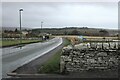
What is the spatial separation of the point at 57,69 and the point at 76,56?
100 cm

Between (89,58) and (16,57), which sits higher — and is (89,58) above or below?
above

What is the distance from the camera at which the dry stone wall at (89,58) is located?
1277 centimetres

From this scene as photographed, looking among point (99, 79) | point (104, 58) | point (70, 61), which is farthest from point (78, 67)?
point (99, 79)

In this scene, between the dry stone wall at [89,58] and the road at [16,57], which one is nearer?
the dry stone wall at [89,58]

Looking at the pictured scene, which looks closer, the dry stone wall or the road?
the dry stone wall

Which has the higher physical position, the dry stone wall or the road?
the dry stone wall

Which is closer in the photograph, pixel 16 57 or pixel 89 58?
pixel 89 58

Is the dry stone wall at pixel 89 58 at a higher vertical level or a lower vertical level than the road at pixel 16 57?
higher

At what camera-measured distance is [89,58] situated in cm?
1290

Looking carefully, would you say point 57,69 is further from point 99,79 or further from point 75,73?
point 99,79

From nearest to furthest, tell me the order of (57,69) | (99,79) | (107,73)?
1. (99,79)
2. (107,73)
3. (57,69)

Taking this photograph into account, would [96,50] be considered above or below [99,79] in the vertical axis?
above

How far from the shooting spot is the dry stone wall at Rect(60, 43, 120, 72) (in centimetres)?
1277

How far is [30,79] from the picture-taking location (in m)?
11.1
